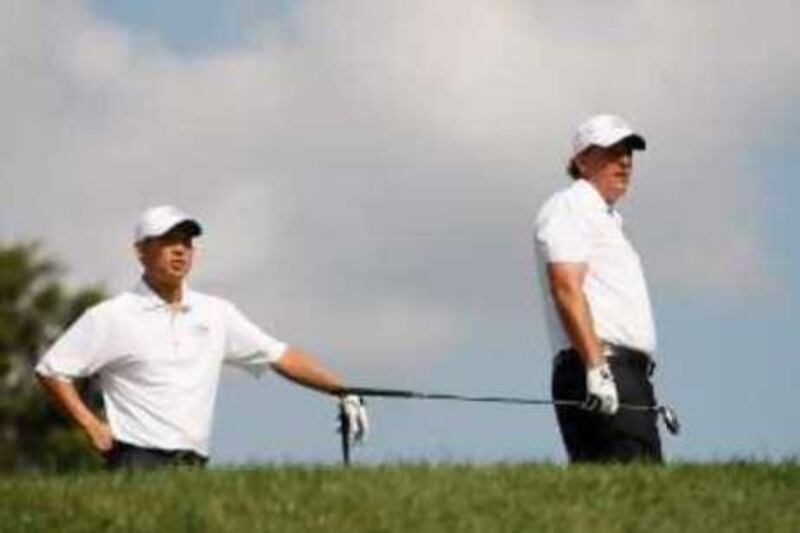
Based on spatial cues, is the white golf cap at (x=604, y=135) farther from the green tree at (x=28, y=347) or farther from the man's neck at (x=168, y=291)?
the green tree at (x=28, y=347)

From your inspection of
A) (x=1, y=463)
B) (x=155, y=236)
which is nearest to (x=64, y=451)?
(x=1, y=463)

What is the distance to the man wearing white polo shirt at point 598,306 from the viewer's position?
11.8 m

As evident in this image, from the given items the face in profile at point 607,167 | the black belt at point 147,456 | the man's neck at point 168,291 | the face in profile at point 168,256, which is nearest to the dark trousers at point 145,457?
the black belt at point 147,456

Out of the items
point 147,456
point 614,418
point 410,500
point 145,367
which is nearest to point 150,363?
point 145,367

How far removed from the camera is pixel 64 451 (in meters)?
42.2

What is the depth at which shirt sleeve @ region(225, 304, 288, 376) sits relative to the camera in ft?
41.5

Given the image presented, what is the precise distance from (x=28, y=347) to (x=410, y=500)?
111 feet

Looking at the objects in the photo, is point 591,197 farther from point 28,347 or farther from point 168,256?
point 28,347

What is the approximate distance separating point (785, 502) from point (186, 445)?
2.93m

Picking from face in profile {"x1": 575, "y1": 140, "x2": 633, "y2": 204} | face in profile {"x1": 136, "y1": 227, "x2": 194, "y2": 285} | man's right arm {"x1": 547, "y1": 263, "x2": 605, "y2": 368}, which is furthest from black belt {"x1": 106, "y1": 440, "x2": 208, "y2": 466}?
face in profile {"x1": 575, "y1": 140, "x2": 633, "y2": 204}

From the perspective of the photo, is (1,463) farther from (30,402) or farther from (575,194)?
(575,194)

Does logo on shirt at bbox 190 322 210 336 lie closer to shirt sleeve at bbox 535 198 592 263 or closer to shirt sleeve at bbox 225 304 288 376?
shirt sleeve at bbox 225 304 288 376

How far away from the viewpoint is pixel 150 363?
39.9 feet

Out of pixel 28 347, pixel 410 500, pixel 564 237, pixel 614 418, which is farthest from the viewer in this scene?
pixel 28 347
